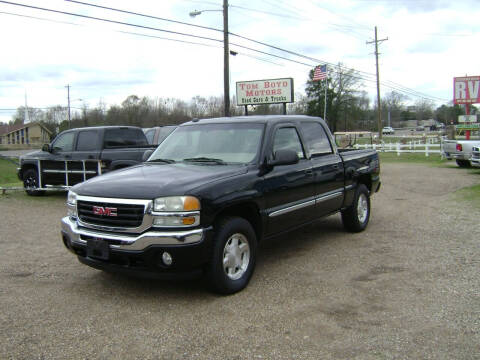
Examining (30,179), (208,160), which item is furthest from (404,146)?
(208,160)

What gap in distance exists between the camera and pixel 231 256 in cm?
454

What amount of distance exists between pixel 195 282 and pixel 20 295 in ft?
6.05

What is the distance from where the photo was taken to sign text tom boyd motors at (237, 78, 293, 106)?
23859 millimetres

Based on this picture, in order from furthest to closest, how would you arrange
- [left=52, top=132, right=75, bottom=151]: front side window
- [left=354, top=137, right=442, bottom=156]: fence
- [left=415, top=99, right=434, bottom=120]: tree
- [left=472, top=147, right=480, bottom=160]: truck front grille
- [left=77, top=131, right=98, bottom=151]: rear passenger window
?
[left=415, top=99, right=434, bottom=120]: tree → [left=354, top=137, right=442, bottom=156]: fence → [left=472, top=147, right=480, bottom=160]: truck front grille → [left=52, top=132, right=75, bottom=151]: front side window → [left=77, top=131, right=98, bottom=151]: rear passenger window

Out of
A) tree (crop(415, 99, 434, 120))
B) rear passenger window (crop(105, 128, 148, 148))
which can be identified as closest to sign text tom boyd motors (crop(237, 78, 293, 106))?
rear passenger window (crop(105, 128, 148, 148))

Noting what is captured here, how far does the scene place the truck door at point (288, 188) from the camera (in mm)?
5098

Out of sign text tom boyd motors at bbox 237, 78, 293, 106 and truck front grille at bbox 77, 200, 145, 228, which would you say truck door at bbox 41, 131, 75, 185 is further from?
sign text tom boyd motors at bbox 237, 78, 293, 106

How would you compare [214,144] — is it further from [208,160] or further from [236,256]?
[236,256]

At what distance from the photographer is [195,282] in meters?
4.97

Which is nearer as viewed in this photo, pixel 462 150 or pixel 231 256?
pixel 231 256

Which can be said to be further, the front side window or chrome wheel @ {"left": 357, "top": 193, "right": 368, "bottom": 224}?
the front side window

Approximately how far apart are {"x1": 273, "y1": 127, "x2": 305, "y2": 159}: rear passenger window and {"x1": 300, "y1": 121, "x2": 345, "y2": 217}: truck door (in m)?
0.19

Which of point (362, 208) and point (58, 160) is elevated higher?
point (58, 160)

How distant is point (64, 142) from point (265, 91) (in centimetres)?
1459
